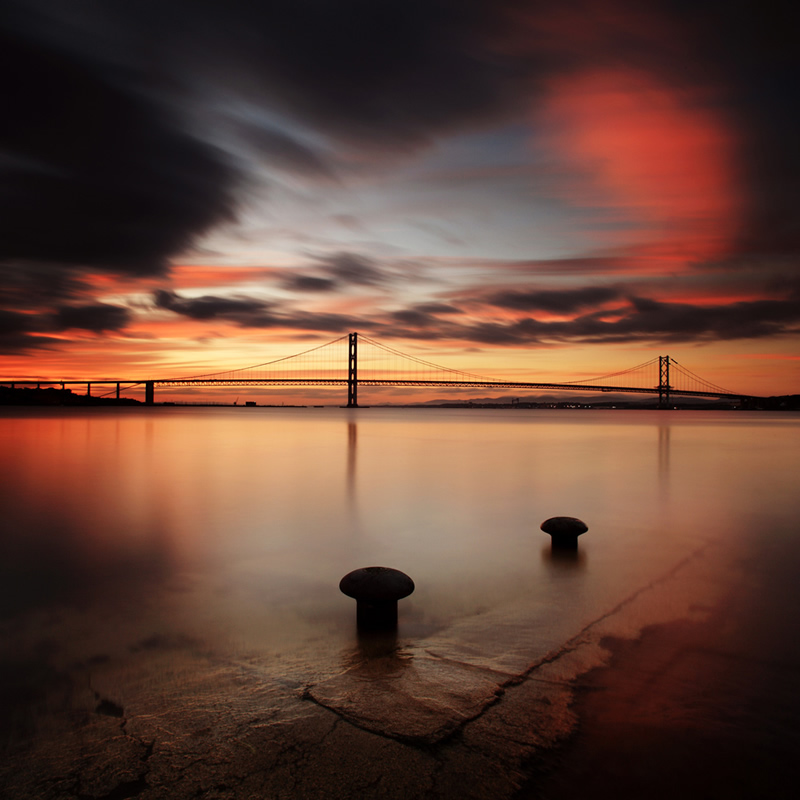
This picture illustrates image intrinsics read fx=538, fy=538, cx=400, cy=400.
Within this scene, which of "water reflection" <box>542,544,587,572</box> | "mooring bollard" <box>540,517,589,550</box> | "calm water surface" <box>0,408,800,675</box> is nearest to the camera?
"calm water surface" <box>0,408,800,675</box>

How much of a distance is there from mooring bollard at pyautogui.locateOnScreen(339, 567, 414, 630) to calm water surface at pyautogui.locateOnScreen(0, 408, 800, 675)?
152mm

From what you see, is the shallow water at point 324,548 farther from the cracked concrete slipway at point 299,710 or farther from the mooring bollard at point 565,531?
the mooring bollard at point 565,531

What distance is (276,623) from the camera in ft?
12.0

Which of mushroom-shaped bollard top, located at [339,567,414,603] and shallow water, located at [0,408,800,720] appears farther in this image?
shallow water, located at [0,408,800,720]

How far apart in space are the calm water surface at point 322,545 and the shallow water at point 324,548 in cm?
2

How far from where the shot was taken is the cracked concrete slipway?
1.98 meters

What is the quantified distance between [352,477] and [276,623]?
8055 mm

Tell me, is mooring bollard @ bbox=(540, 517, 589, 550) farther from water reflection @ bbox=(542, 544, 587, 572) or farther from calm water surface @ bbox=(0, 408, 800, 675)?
calm water surface @ bbox=(0, 408, 800, 675)

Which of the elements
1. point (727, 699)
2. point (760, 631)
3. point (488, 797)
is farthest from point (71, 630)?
point (760, 631)

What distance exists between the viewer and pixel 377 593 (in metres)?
3.24

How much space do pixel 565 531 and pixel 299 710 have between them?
12.0ft

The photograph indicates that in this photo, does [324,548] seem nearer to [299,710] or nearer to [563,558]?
[563,558]

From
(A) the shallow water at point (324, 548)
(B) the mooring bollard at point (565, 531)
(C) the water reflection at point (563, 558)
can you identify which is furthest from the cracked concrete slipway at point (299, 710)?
(B) the mooring bollard at point (565, 531)

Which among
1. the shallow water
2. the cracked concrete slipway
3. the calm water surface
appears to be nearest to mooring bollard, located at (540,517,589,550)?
the calm water surface
